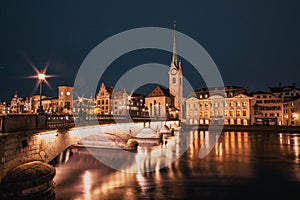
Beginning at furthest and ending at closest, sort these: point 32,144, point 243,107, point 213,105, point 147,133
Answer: point 213,105 < point 243,107 < point 147,133 < point 32,144

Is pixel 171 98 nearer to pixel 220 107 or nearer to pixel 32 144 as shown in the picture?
pixel 220 107

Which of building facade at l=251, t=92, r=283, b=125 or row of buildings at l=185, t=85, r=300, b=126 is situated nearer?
row of buildings at l=185, t=85, r=300, b=126

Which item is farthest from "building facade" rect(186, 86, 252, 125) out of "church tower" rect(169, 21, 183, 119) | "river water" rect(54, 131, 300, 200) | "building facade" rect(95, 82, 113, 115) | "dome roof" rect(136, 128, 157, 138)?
"river water" rect(54, 131, 300, 200)

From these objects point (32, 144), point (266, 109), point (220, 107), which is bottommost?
point (32, 144)

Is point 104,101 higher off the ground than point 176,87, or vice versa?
point 176,87

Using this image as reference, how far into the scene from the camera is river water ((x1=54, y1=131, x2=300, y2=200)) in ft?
59.3

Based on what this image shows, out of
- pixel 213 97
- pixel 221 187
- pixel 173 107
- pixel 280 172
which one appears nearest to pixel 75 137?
pixel 221 187

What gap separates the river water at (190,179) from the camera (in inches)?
711

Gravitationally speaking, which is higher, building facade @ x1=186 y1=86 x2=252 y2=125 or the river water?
building facade @ x1=186 y1=86 x2=252 y2=125

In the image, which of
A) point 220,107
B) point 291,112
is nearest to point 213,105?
point 220,107

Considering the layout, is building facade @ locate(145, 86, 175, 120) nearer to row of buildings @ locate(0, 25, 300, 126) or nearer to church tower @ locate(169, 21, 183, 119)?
row of buildings @ locate(0, 25, 300, 126)

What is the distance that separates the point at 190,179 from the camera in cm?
2220

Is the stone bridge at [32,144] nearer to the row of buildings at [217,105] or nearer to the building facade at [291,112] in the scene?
the row of buildings at [217,105]

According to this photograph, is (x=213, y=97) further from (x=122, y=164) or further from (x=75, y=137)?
(x=75, y=137)
